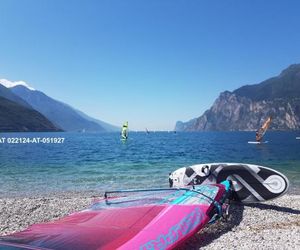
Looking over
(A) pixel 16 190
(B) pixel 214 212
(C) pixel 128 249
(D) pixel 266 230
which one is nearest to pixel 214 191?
(B) pixel 214 212

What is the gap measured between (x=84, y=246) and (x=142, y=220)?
6.51 feet

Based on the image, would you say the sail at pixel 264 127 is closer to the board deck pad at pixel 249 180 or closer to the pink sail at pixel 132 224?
the board deck pad at pixel 249 180

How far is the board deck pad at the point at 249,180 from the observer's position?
11516 mm

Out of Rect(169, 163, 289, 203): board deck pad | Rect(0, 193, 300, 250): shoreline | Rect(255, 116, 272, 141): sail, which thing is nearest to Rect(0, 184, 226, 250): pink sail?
Rect(0, 193, 300, 250): shoreline

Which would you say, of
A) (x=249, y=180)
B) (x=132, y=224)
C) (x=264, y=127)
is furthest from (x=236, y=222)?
(x=264, y=127)

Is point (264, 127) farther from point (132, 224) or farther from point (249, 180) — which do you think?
point (132, 224)

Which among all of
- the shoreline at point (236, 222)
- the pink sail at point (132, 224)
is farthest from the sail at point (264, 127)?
the pink sail at point (132, 224)

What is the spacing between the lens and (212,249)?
7.38m

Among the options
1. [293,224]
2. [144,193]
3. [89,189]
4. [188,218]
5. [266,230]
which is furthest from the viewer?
[89,189]

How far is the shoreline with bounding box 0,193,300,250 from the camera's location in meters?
7.74

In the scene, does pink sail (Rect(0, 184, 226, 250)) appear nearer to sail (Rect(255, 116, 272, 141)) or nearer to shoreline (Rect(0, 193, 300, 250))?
shoreline (Rect(0, 193, 300, 250))

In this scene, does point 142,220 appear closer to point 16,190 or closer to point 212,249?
point 212,249

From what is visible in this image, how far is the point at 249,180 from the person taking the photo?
11883 millimetres

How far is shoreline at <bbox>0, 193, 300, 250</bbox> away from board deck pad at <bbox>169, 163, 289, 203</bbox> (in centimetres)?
45
